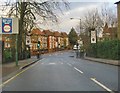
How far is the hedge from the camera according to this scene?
140 ft

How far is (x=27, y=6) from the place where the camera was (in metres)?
50.2

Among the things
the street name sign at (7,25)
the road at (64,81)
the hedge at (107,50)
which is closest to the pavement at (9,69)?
the road at (64,81)

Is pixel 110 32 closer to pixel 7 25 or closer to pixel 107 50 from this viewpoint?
pixel 107 50

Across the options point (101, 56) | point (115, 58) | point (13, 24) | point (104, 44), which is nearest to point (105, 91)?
point (13, 24)

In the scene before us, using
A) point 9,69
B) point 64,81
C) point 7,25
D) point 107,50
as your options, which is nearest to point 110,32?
point 107,50

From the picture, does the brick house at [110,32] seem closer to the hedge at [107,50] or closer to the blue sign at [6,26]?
the hedge at [107,50]

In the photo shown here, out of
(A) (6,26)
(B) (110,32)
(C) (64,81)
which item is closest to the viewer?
(C) (64,81)

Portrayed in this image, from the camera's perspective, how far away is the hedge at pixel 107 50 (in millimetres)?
42688

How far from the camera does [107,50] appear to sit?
48625 mm

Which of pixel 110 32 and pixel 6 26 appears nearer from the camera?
Answer: pixel 6 26

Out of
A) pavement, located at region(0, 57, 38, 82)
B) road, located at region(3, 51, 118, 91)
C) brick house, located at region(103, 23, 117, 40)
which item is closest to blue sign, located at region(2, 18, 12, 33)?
pavement, located at region(0, 57, 38, 82)

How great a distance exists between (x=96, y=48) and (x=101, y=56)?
4.05 metres

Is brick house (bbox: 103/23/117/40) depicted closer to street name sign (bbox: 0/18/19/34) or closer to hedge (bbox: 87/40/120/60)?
hedge (bbox: 87/40/120/60)

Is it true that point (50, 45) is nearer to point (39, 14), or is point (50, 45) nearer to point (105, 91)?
point (39, 14)
